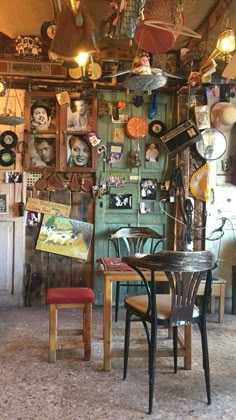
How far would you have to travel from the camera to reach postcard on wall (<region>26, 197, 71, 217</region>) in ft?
14.7

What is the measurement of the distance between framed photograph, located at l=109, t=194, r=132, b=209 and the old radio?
67 cm

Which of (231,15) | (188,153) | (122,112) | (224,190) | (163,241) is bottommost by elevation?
(163,241)

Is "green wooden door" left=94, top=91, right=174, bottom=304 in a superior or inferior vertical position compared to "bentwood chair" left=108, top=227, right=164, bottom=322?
superior

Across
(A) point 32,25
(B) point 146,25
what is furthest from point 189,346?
(A) point 32,25

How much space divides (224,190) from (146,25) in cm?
233

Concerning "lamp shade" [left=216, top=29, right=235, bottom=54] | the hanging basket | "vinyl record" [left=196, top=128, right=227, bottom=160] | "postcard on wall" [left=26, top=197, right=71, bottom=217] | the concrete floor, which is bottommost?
the concrete floor

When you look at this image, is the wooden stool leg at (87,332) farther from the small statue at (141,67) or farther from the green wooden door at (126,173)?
the small statue at (141,67)

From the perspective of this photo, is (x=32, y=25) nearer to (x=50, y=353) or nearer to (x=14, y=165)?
(x=14, y=165)

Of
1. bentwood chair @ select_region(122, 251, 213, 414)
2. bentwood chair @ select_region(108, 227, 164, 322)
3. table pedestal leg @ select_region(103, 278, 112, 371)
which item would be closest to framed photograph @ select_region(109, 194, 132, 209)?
bentwood chair @ select_region(108, 227, 164, 322)

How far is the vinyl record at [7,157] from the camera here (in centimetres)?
446

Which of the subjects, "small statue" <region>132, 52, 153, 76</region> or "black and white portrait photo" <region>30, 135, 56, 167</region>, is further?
"black and white portrait photo" <region>30, 135, 56, 167</region>

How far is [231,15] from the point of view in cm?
352

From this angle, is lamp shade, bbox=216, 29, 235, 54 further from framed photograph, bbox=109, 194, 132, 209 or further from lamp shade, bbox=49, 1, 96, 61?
framed photograph, bbox=109, 194, 132, 209

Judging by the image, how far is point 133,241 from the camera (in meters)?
4.54
